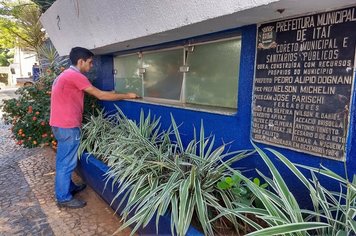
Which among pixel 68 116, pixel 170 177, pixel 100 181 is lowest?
pixel 100 181

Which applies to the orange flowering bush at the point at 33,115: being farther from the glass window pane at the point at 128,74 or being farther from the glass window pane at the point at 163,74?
the glass window pane at the point at 163,74

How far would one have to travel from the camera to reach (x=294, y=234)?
1.56m

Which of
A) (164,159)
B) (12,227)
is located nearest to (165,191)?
(164,159)

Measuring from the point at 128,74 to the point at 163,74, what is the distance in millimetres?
1027

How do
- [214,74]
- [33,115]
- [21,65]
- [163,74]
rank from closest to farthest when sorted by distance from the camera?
[214,74] → [163,74] → [33,115] → [21,65]

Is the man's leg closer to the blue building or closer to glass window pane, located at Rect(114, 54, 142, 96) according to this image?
the blue building

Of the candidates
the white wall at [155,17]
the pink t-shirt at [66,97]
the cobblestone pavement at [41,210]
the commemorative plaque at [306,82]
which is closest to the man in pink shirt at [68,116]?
the pink t-shirt at [66,97]

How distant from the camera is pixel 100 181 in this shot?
3484mm

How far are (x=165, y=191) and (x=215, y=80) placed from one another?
130cm

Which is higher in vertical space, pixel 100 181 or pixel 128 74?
pixel 128 74

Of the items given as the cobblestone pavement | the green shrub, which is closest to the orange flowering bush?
the cobblestone pavement

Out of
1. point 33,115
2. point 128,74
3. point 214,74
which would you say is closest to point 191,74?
point 214,74

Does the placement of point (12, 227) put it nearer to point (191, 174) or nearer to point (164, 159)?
point (164, 159)

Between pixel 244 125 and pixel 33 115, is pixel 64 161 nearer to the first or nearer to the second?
pixel 33 115
